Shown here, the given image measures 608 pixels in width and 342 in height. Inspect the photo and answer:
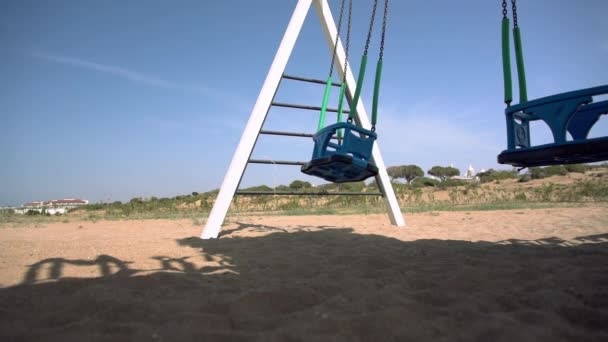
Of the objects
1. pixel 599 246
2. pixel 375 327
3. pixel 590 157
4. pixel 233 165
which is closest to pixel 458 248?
pixel 599 246

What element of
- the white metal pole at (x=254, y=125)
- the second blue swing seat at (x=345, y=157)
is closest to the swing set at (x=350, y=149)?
the second blue swing seat at (x=345, y=157)

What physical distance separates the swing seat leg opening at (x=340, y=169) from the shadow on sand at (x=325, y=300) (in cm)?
66

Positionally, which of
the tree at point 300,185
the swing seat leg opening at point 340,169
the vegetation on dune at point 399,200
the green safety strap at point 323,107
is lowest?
the vegetation on dune at point 399,200

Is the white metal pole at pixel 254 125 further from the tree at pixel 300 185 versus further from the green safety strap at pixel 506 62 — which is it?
the tree at pixel 300 185

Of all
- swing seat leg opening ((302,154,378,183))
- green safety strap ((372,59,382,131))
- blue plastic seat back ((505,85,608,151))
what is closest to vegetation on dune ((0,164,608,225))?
swing seat leg opening ((302,154,378,183))

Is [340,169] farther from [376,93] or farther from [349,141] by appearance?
[376,93]

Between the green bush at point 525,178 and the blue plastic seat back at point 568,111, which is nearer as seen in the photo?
the blue plastic seat back at point 568,111

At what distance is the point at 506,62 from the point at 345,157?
1.12 meters

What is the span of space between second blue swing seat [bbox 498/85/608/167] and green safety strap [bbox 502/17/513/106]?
8cm

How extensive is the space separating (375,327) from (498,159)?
1.28 meters

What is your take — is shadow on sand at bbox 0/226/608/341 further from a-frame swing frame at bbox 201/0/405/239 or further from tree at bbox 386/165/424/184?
tree at bbox 386/165/424/184

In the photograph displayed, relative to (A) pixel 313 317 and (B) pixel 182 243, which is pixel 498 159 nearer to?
(A) pixel 313 317

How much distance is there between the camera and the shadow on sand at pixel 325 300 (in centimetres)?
132

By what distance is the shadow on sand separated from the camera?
52.0 inches
